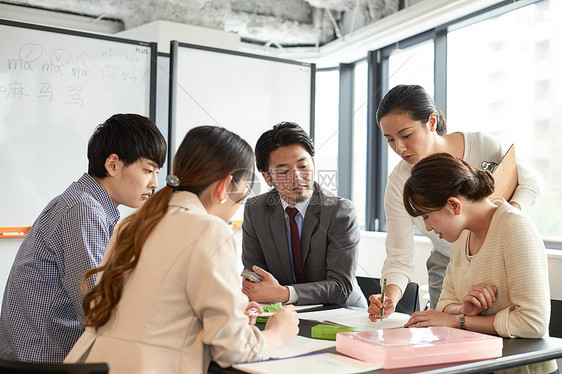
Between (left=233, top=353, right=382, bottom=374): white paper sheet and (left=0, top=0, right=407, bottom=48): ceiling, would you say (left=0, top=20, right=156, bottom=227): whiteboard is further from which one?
(left=233, top=353, right=382, bottom=374): white paper sheet

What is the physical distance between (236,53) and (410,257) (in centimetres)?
225

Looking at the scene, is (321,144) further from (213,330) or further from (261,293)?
(213,330)

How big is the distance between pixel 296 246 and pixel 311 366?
1.07m

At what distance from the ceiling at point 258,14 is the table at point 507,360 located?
10.0ft

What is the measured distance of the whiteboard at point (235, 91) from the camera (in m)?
3.60

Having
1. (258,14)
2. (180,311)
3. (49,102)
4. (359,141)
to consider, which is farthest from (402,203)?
(359,141)

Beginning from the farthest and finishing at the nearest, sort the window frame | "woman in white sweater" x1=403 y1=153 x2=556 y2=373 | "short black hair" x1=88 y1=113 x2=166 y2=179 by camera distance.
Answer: the window frame < "short black hair" x1=88 y1=113 x2=166 y2=179 < "woman in white sweater" x1=403 y1=153 x2=556 y2=373

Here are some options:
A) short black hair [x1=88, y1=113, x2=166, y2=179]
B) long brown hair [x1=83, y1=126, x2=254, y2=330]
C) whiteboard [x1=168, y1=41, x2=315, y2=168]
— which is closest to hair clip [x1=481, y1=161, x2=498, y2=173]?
long brown hair [x1=83, y1=126, x2=254, y2=330]

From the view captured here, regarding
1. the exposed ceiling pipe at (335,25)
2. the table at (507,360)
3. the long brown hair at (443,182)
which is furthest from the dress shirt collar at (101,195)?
the exposed ceiling pipe at (335,25)

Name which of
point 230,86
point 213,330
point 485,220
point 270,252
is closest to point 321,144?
point 230,86

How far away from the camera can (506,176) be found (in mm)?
1939

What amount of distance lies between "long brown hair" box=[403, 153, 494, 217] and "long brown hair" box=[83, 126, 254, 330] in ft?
1.59

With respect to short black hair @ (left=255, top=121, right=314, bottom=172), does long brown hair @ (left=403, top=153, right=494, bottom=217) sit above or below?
below

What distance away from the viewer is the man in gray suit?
2.17 meters
